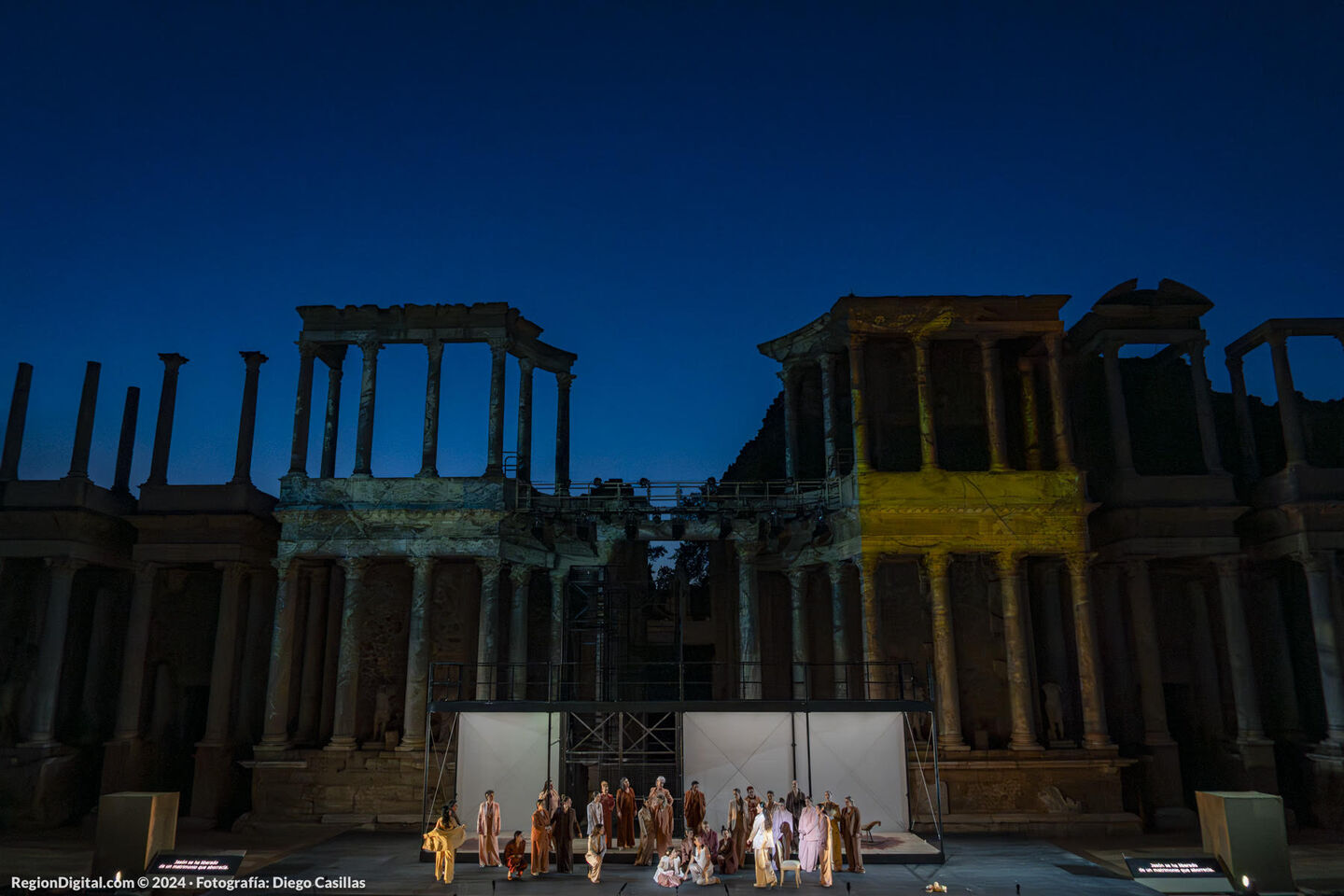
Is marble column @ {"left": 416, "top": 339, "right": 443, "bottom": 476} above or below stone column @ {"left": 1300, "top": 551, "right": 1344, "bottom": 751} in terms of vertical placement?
above

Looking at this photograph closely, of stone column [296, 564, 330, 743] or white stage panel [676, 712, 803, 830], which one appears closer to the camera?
white stage panel [676, 712, 803, 830]

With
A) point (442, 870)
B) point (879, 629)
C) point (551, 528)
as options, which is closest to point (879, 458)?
point (879, 629)

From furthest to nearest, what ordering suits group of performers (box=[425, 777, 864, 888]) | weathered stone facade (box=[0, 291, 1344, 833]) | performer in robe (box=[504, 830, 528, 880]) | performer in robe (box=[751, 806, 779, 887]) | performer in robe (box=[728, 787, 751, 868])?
1. weathered stone facade (box=[0, 291, 1344, 833])
2. performer in robe (box=[728, 787, 751, 868])
3. performer in robe (box=[504, 830, 528, 880])
4. group of performers (box=[425, 777, 864, 888])
5. performer in robe (box=[751, 806, 779, 887])

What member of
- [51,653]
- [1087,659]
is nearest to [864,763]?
[1087,659]

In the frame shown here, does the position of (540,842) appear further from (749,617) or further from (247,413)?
(247,413)

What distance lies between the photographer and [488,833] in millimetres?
17438

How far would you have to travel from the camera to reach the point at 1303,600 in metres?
27.0

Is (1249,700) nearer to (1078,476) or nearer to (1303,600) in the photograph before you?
(1303,600)

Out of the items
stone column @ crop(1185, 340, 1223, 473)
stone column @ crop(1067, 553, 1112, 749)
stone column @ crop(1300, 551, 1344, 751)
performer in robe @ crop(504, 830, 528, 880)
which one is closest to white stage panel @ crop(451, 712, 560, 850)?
performer in robe @ crop(504, 830, 528, 880)

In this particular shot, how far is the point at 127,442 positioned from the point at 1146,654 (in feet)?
98.8

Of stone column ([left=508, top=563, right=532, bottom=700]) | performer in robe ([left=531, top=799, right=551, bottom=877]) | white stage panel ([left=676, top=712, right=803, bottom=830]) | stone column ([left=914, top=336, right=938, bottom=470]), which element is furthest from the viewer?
stone column ([left=508, top=563, right=532, bottom=700])

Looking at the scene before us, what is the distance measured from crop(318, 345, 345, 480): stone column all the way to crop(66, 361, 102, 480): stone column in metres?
6.40

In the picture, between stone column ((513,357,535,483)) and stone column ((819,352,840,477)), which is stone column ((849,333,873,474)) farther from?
stone column ((513,357,535,483))

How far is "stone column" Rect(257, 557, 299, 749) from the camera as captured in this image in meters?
24.3
